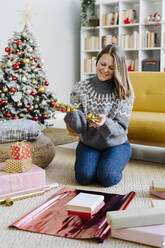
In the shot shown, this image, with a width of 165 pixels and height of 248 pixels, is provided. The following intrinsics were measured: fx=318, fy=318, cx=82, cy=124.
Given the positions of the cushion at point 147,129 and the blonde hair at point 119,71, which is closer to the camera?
the blonde hair at point 119,71

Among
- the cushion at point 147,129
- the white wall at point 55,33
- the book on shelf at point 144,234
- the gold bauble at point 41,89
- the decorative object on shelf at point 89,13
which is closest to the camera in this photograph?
the book on shelf at point 144,234

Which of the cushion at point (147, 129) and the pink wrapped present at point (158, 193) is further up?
the cushion at point (147, 129)

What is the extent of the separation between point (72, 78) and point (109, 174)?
3873 mm

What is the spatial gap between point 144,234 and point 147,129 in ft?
4.03

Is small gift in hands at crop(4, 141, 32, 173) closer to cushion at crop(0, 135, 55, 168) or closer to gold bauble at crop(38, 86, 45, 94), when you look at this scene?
cushion at crop(0, 135, 55, 168)

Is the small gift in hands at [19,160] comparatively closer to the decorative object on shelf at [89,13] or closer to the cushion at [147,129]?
the cushion at [147,129]

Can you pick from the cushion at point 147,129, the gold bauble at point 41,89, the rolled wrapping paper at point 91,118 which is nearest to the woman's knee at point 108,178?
the rolled wrapping paper at point 91,118

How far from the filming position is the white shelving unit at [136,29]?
203 inches

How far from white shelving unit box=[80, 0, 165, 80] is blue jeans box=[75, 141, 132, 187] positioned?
3.31 m

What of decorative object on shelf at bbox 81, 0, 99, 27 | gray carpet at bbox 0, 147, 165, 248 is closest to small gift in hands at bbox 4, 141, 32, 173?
gray carpet at bbox 0, 147, 165, 248

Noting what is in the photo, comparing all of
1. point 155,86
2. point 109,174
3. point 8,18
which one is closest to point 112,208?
point 109,174

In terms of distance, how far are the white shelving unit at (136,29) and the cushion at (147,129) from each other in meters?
2.86

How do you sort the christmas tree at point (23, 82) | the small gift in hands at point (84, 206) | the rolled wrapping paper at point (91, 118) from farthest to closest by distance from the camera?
the christmas tree at point (23, 82), the rolled wrapping paper at point (91, 118), the small gift in hands at point (84, 206)

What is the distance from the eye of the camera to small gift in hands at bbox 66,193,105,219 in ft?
4.96
